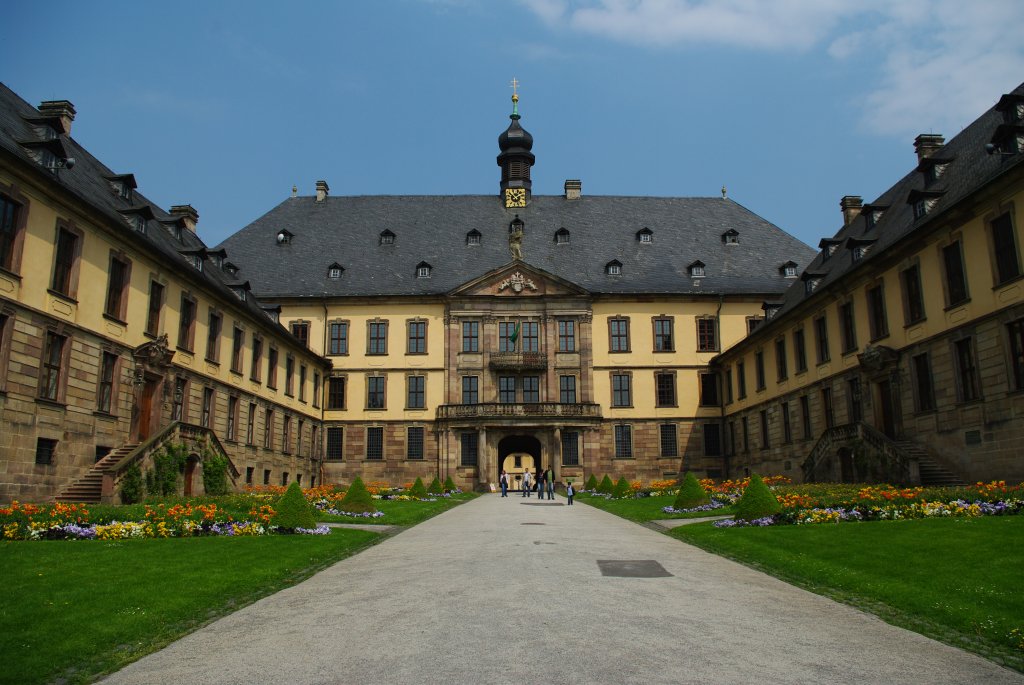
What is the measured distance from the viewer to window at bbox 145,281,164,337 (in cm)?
3262

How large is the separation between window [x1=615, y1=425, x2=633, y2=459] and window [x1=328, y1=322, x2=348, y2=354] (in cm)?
1987

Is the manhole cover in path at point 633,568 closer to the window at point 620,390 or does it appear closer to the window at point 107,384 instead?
the window at point 107,384

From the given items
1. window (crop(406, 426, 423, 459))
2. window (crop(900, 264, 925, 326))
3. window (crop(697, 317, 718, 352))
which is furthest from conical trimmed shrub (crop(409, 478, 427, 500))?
window (crop(697, 317, 718, 352))

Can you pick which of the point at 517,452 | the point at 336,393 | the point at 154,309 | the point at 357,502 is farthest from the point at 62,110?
the point at 517,452

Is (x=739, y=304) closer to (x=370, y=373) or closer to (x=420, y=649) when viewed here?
(x=370, y=373)

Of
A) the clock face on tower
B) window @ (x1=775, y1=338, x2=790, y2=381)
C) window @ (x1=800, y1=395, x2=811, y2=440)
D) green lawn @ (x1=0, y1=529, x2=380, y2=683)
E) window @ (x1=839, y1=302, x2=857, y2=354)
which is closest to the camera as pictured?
green lawn @ (x1=0, y1=529, x2=380, y2=683)

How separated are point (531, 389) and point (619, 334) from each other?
728cm

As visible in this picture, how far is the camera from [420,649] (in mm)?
8016

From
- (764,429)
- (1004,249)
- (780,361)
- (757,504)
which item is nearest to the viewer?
(757,504)

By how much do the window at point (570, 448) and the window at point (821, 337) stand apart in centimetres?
2013

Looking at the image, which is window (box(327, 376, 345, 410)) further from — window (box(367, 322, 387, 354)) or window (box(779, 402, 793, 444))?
window (box(779, 402, 793, 444))

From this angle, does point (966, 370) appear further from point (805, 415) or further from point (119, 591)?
point (119, 591)

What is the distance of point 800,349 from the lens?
139ft

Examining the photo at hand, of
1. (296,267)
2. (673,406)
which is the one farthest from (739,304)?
(296,267)
